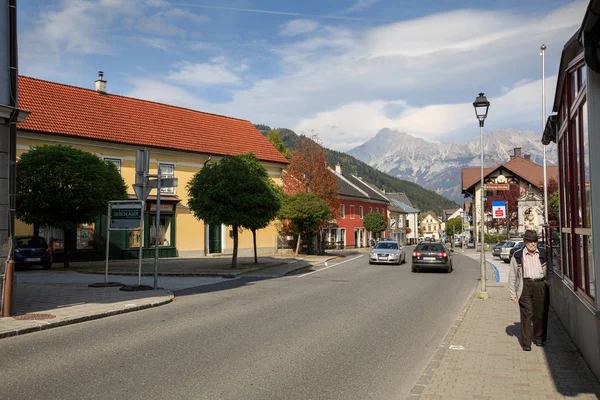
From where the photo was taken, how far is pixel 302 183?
42.3 metres

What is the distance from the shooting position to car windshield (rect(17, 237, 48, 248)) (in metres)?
23.5

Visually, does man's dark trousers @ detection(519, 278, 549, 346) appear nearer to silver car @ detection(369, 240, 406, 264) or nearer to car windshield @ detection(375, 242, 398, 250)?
silver car @ detection(369, 240, 406, 264)

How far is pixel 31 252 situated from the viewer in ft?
76.9

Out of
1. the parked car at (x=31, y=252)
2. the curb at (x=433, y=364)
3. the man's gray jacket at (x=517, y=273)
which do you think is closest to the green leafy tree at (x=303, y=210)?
the parked car at (x=31, y=252)

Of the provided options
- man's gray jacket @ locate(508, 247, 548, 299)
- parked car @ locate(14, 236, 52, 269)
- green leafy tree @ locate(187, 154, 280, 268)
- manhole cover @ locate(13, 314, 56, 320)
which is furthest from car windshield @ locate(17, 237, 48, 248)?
man's gray jacket @ locate(508, 247, 548, 299)

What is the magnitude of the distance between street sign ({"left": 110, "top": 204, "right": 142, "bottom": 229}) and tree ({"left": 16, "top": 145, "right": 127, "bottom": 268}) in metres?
6.87

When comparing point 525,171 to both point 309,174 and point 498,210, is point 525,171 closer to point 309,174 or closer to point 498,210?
point 309,174

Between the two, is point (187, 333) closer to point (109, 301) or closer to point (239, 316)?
point (239, 316)

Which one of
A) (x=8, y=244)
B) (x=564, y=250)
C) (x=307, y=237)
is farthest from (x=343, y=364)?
(x=307, y=237)

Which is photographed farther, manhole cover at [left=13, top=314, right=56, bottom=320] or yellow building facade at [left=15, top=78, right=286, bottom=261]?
yellow building facade at [left=15, top=78, right=286, bottom=261]

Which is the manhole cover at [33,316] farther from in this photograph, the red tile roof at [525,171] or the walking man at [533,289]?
the red tile roof at [525,171]

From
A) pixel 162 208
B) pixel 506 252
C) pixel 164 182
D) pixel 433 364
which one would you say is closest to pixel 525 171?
pixel 506 252

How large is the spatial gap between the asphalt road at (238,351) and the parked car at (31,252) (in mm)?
12955

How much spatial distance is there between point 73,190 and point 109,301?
10.9 meters
